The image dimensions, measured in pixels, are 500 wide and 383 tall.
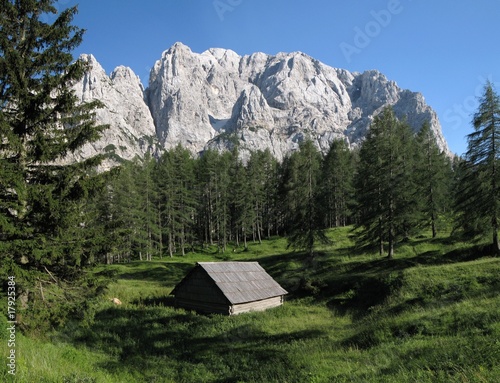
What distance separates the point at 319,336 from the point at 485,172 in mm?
22187

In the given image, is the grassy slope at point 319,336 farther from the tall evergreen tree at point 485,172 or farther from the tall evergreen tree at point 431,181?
the tall evergreen tree at point 431,181

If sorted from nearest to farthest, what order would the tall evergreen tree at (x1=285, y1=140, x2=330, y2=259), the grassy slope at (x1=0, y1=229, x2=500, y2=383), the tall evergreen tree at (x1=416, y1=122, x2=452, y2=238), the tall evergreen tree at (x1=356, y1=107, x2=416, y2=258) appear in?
the grassy slope at (x1=0, y1=229, x2=500, y2=383) → the tall evergreen tree at (x1=356, y1=107, x2=416, y2=258) → the tall evergreen tree at (x1=285, y1=140, x2=330, y2=259) → the tall evergreen tree at (x1=416, y1=122, x2=452, y2=238)

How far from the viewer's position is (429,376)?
25.4ft

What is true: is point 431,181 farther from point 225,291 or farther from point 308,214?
point 225,291

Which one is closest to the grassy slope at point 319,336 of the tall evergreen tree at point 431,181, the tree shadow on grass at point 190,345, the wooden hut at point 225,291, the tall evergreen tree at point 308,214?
the tree shadow on grass at point 190,345

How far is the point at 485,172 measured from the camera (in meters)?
27.3

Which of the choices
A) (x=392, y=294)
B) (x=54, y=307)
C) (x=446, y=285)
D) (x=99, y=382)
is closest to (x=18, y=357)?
(x=99, y=382)

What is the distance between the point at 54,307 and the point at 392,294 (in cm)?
2103

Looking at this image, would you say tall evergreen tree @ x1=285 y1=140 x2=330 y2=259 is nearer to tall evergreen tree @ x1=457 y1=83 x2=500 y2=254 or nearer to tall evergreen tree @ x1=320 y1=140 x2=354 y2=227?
tall evergreen tree @ x1=457 y1=83 x2=500 y2=254

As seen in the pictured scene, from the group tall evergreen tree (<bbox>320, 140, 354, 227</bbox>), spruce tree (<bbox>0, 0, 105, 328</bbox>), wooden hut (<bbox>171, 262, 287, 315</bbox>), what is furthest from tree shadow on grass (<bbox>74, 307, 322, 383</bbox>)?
tall evergreen tree (<bbox>320, 140, 354, 227</bbox>)

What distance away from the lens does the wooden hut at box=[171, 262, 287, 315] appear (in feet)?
75.7

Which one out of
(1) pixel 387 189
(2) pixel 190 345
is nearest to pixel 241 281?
(2) pixel 190 345

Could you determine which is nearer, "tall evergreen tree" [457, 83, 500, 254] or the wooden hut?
the wooden hut

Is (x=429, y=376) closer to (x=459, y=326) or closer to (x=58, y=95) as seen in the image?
(x=459, y=326)
